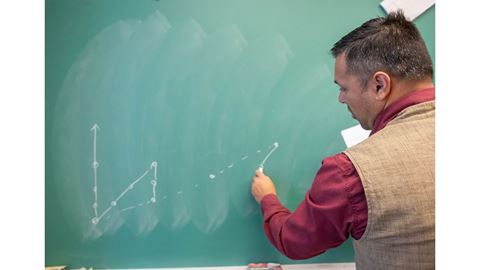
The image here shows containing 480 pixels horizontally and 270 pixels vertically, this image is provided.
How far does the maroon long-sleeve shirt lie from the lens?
0.72 m

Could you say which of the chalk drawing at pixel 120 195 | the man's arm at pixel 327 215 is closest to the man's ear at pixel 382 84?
the man's arm at pixel 327 215

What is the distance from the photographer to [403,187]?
69 centimetres

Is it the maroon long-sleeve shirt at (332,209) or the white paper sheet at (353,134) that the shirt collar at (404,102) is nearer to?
the maroon long-sleeve shirt at (332,209)

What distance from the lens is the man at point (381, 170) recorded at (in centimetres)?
69

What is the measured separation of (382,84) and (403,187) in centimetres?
24

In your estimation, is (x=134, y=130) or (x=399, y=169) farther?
(x=134, y=130)

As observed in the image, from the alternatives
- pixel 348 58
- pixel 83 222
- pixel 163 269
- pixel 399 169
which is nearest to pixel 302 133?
pixel 348 58

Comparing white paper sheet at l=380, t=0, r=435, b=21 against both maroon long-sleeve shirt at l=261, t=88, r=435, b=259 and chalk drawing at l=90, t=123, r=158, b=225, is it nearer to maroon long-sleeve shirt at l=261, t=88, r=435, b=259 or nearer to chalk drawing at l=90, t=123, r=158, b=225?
maroon long-sleeve shirt at l=261, t=88, r=435, b=259

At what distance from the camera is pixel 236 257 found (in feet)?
3.72

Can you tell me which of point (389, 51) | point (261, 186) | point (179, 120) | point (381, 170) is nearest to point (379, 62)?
point (389, 51)

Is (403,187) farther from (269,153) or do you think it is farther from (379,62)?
(269,153)
